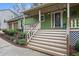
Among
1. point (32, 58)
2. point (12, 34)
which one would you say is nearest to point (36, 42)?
point (12, 34)

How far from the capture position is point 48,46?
10172 millimetres

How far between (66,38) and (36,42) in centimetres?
197

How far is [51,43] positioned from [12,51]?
1758 mm

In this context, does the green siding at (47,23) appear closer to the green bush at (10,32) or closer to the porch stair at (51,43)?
the porch stair at (51,43)

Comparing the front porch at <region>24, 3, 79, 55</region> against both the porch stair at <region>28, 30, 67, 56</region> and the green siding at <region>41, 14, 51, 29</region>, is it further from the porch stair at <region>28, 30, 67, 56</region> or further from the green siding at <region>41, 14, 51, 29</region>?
the porch stair at <region>28, 30, 67, 56</region>

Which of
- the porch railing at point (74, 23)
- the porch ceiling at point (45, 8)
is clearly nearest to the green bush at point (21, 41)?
the porch railing at point (74, 23)

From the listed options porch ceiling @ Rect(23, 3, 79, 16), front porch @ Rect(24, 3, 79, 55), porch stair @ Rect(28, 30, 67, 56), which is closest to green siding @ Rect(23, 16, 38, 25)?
front porch @ Rect(24, 3, 79, 55)

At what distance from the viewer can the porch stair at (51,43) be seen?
9492 millimetres

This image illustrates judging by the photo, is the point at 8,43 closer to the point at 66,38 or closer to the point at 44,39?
the point at 44,39

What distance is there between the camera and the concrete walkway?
30.6 ft

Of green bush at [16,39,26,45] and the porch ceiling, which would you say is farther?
the porch ceiling

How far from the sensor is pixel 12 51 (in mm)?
9719

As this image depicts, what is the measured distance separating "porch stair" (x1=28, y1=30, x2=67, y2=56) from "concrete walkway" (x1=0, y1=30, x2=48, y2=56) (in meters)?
0.49

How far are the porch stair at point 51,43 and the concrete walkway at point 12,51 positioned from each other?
19.4 inches
